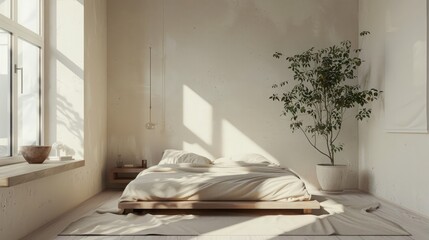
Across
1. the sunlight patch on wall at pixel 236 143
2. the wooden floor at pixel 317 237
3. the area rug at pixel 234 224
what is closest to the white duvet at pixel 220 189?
the area rug at pixel 234 224

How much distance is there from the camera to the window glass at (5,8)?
384cm

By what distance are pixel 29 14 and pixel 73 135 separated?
1347 millimetres

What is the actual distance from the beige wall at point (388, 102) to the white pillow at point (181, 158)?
6.94 ft

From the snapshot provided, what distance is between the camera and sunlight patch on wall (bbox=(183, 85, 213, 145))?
20.8ft

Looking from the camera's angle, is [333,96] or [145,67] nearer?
[333,96]

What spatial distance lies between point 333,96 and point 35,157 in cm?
369

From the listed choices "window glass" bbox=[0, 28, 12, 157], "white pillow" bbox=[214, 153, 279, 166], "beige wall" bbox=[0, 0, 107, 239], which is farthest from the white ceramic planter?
"window glass" bbox=[0, 28, 12, 157]

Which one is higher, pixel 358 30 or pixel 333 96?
pixel 358 30

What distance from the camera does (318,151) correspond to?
20.9ft

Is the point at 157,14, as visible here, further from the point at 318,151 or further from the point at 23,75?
the point at 318,151

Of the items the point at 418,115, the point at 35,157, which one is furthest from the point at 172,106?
the point at 418,115

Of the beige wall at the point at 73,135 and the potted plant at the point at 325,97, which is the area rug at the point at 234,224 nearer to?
the beige wall at the point at 73,135

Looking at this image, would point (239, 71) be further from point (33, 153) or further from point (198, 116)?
point (33, 153)

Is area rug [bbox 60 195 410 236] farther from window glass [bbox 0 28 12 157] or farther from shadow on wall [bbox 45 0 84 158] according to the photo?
shadow on wall [bbox 45 0 84 158]
